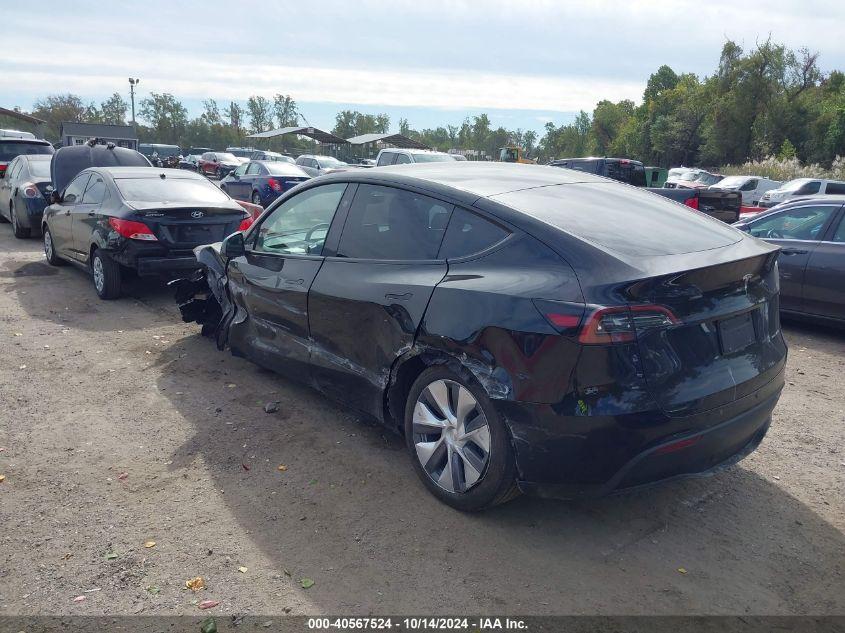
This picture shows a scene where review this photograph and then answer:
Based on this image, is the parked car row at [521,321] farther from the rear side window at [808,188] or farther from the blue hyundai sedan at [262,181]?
the rear side window at [808,188]

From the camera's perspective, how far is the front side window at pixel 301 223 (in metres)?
4.66

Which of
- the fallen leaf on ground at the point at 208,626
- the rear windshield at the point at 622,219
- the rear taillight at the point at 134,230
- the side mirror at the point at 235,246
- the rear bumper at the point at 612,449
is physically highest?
the rear windshield at the point at 622,219

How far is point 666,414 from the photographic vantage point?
3078 millimetres

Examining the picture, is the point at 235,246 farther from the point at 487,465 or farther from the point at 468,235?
the point at 487,465

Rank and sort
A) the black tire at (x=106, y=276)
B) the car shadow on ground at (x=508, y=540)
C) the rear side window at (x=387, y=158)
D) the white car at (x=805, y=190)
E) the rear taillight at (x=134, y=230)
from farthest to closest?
the white car at (x=805, y=190), the rear side window at (x=387, y=158), the black tire at (x=106, y=276), the rear taillight at (x=134, y=230), the car shadow on ground at (x=508, y=540)

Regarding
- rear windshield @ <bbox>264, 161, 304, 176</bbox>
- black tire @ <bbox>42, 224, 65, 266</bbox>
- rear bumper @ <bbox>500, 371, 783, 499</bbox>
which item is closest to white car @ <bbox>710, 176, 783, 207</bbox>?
rear windshield @ <bbox>264, 161, 304, 176</bbox>

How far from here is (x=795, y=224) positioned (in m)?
7.59

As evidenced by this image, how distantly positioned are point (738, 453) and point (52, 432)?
4224 mm

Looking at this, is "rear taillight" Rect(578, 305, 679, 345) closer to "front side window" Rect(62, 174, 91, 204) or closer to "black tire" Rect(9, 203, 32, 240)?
"front side window" Rect(62, 174, 91, 204)

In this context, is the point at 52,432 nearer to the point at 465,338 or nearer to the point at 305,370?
the point at 305,370

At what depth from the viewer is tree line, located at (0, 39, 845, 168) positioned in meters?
51.3

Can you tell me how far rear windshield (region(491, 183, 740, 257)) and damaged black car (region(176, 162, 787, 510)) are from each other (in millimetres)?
15

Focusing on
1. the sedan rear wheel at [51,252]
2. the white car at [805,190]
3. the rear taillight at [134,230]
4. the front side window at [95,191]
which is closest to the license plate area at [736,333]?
the rear taillight at [134,230]

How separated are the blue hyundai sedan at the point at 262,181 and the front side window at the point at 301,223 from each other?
42.4 ft
